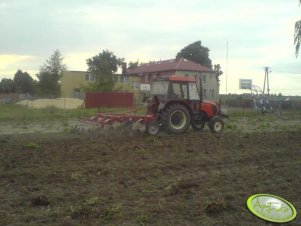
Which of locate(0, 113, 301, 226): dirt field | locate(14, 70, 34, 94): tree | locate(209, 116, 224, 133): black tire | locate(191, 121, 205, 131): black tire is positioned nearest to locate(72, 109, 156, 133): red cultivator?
locate(0, 113, 301, 226): dirt field

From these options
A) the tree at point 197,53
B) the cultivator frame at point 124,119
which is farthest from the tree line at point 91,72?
the cultivator frame at point 124,119

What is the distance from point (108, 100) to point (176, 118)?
22260mm

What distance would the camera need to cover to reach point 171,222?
18.6 ft

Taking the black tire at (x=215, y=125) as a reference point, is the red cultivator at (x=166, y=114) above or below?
above

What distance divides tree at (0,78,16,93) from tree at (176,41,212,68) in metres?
33.6

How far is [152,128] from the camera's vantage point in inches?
603

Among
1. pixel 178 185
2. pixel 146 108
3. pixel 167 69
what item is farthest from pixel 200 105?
pixel 167 69

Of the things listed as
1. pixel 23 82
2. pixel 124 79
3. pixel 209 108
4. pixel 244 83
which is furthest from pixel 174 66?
pixel 209 108

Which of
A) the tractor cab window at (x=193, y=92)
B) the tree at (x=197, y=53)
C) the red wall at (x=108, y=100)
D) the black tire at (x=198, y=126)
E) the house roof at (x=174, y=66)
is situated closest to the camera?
the tractor cab window at (x=193, y=92)

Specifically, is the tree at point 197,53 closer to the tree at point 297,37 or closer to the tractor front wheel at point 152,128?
the tree at point 297,37

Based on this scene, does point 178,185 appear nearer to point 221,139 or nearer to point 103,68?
point 221,139

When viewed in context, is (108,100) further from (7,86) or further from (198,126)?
(7,86)

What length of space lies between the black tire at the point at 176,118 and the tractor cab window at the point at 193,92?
1.77 ft

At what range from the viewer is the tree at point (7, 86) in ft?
290
